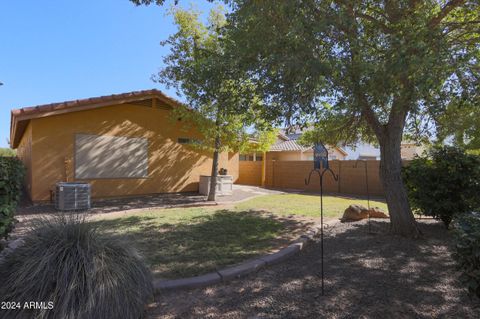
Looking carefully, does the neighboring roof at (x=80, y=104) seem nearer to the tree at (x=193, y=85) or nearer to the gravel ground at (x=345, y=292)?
the tree at (x=193, y=85)

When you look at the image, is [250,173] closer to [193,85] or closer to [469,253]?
[193,85]

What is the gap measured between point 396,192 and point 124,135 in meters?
9.60

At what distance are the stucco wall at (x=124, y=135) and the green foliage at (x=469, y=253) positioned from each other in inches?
396

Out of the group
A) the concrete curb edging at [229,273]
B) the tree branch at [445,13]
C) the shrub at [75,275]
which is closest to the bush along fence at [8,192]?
the shrub at [75,275]

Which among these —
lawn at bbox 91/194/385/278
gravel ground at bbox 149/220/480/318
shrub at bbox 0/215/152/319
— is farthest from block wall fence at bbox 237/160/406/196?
shrub at bbox 0/215/152/319

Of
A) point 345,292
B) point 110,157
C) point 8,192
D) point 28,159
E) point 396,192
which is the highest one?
point 110,157

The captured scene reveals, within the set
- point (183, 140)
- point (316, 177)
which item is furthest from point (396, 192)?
point (316, 177)

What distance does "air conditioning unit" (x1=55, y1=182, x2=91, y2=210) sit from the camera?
8.29 m

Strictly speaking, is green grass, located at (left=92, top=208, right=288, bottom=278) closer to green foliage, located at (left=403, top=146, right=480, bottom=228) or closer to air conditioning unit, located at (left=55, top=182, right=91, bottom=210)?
air conditioning unit, located at (left=55, top=182, right=91, bottom=210)

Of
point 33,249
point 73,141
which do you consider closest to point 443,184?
point 33,249

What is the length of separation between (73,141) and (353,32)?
31.1 ft

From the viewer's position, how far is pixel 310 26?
4.04 meters

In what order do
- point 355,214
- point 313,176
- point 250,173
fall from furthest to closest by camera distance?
point 250,173 < point 313,176 < point 355,214

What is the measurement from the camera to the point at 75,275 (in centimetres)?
249
